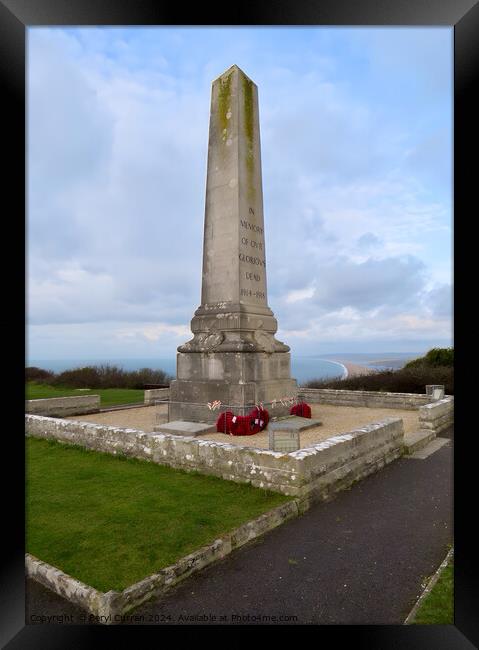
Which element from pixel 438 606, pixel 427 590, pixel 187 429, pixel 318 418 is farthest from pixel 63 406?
pixel 438 606

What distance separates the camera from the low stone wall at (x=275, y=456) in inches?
246

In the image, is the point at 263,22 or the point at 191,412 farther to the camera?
the point at 191,412

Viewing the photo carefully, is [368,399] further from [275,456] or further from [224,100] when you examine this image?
[224,100]

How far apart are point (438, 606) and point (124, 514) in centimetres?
378

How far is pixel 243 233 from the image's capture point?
12102 mm

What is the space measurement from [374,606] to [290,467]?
2562 millimetres

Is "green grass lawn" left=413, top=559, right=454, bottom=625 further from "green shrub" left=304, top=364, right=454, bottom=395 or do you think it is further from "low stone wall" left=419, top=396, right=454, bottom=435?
"green shrub" left=304, top=364, right=454, bottom=395

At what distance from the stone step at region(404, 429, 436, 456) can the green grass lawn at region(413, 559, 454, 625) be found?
565 cm

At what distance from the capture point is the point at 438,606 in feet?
11.6

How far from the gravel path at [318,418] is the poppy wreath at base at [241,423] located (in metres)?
0.17
